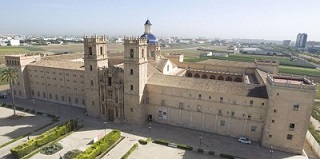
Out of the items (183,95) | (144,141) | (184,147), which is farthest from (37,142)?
(183,95)

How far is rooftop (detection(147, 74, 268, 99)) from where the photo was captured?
46.7m

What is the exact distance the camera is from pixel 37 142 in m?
42.7

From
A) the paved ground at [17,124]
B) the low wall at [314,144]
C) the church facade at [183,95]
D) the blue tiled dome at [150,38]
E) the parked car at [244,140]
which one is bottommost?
the low wall at [314,144]

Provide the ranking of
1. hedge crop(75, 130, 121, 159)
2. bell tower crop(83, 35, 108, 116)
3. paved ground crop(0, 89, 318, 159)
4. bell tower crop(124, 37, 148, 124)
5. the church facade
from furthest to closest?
bell tower crop(83, 35, 108, 116), bell tower crop(124, 37, 148, 124), the church facade, paved ground crop(0, 89, 318, 159), hedge crop(75, 130, 121, 159)

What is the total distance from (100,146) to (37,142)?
40.6ft

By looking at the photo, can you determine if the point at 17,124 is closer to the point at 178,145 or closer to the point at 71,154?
the point at 71,154

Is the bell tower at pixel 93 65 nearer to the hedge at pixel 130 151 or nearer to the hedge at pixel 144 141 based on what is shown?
the hedge at pixel 144 141

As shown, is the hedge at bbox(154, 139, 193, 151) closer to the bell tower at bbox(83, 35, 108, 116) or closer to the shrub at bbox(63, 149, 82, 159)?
the shrub at bbox(63, 149, 82, 159)

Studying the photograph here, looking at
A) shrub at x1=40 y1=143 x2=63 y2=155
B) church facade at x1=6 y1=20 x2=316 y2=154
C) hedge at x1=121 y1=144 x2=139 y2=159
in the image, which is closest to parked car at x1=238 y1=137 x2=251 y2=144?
church facade at x1=6 y1=20 x2=316 y2=154

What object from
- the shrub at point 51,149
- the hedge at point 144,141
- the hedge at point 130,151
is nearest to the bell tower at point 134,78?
the hedge at point 144,141

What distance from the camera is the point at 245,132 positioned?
155 feet

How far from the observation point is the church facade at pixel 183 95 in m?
42.5

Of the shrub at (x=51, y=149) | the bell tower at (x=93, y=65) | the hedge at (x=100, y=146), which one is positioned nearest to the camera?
the hedge at (x=100, y=146)

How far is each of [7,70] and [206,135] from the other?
51.7m
